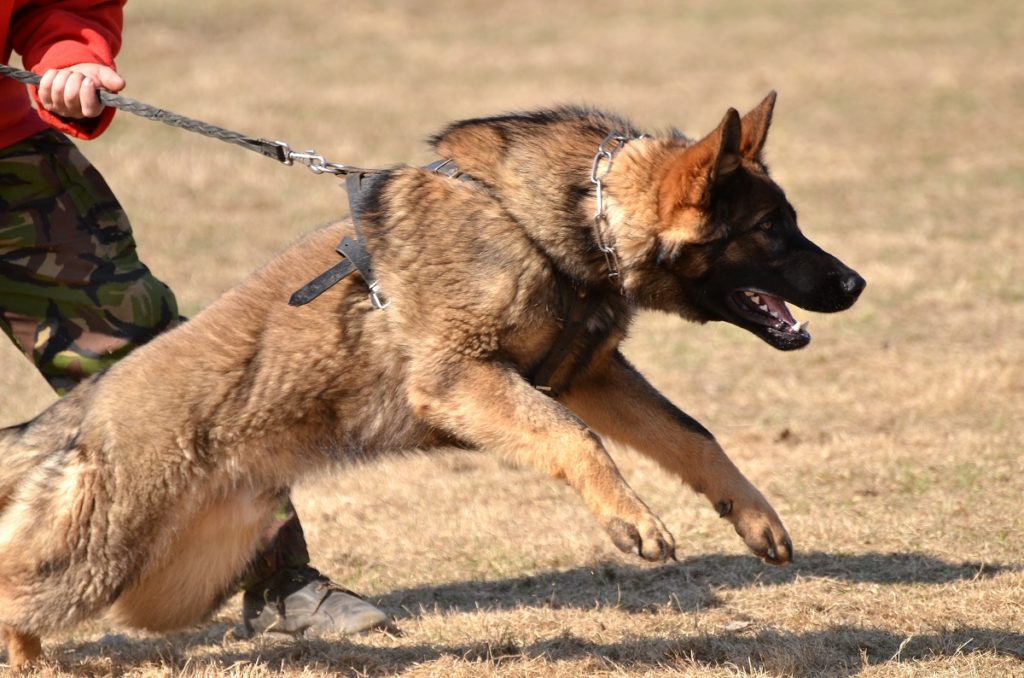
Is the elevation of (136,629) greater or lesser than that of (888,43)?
lesser

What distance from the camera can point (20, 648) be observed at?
434cm

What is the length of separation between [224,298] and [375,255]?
0.58m

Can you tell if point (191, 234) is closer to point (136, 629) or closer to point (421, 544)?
point (421, 544)

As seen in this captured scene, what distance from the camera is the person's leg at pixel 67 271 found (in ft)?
14.7

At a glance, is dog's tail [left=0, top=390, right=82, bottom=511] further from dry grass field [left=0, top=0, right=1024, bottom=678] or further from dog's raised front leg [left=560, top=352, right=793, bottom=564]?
dog's raised front leg [left=560, top=352, right=793, bottom=564]

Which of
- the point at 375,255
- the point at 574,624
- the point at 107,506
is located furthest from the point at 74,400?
the point at 574,624

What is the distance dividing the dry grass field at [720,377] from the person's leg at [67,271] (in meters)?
1.07

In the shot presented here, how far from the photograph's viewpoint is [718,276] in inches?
161

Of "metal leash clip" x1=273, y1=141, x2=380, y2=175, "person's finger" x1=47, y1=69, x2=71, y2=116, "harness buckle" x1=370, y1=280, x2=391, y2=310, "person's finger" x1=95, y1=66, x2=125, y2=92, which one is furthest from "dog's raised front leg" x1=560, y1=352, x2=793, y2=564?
"person's finger" x1=47, y1=69, x2=71, y2=116

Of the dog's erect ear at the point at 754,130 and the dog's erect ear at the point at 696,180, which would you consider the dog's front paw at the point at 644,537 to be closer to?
the dog's erect ear at the point at 696,180

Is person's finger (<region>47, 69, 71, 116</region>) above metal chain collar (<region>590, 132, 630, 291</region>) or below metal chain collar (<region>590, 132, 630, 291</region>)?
above

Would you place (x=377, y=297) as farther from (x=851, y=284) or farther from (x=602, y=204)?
(x=851, y=284)

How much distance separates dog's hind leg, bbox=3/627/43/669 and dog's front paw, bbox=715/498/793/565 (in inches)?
95.4

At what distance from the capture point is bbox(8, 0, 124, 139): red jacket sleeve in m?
4.28
